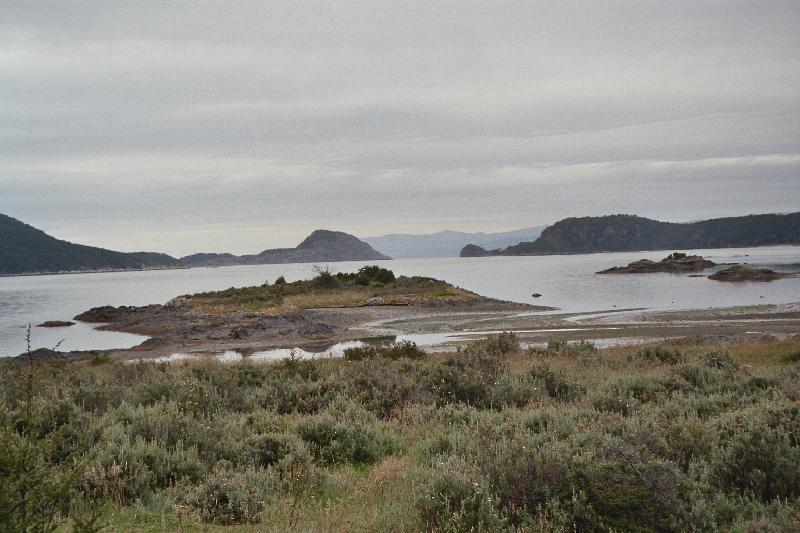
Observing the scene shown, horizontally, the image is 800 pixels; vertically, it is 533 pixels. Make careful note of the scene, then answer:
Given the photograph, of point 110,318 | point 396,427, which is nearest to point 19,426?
point 396,427

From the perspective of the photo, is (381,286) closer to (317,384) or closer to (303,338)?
(303,338)

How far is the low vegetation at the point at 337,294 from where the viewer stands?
5956 centimetres

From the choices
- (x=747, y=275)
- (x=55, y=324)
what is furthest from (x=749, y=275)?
(x=55, y=324)

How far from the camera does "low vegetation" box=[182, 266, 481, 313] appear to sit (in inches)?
2345

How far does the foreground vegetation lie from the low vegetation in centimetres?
4315

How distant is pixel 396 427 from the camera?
1082 cm

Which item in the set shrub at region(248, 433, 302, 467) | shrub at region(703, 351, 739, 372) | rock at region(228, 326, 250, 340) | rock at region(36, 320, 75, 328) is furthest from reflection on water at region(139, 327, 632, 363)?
rock at region(36, 320, 75, 328)

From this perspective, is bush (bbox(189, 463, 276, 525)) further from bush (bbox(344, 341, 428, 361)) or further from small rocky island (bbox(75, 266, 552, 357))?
small rocky island (bbox(75, 266, 552, 357))

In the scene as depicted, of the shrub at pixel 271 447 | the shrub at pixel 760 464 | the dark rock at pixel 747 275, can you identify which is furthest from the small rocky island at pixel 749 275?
the shrub at pixel 271 447

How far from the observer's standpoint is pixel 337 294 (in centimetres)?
6700

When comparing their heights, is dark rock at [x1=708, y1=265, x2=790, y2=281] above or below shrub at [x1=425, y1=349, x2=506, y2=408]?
below

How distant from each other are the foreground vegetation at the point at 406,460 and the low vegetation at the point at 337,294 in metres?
43.1

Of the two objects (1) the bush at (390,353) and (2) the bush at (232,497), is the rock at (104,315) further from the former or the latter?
(2) the bush at (232,497)

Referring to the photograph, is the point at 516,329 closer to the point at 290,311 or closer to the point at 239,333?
the point at 239,333
